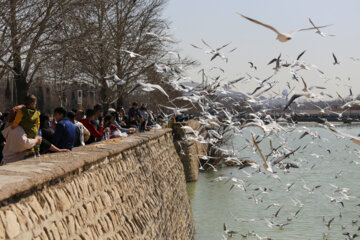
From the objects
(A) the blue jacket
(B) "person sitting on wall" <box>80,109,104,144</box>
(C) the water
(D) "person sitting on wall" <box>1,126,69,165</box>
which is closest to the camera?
(D) "person sitting on wall" <box>1,126,69,165</box>

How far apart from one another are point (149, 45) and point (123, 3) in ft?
8.58

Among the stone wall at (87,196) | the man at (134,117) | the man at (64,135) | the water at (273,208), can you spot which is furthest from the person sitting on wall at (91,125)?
the water at (273,208)

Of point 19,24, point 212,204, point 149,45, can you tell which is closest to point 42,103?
point 149,45

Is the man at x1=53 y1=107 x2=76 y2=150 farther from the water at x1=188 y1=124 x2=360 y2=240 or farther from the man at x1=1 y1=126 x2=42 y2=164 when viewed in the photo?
the water at x1=188 y1=124 x2=360 y2=240

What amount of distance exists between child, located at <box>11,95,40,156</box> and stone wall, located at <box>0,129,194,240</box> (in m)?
0.70

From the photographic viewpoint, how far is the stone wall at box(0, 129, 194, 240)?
4.29 metres

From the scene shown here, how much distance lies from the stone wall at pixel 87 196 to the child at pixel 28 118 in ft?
2.30

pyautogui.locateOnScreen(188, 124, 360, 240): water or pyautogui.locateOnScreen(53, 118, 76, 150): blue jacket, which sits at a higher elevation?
pyautogui.locateOnScreen(53, 118, 76, 150): blue jacket

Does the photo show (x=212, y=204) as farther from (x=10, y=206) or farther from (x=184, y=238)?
(x=10, y=206)

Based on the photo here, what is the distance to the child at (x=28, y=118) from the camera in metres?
Answer: 7.55

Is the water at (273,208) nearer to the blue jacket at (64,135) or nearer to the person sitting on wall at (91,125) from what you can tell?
the person sitting on wall at (91,125)

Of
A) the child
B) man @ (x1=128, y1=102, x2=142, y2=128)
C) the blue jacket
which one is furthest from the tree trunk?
the child

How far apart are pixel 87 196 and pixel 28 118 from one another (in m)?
2.09

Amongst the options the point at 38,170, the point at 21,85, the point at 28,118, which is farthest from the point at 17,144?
the point at 21,85
